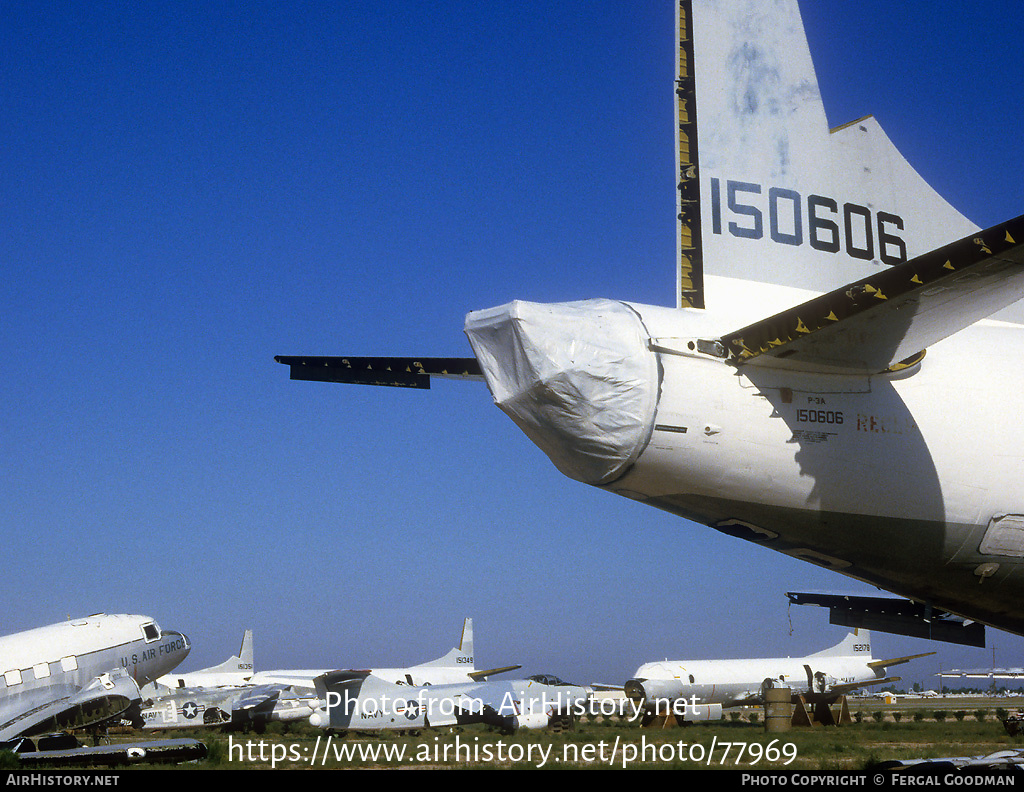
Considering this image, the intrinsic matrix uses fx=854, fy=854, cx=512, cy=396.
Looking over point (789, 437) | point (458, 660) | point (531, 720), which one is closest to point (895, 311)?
point (789, 437)

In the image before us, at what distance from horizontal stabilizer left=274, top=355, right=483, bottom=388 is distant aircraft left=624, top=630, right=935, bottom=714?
27.8m

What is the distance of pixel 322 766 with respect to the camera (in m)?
19.0

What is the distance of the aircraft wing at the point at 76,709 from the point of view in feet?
70.4

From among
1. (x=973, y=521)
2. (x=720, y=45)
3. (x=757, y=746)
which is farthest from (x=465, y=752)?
(x=720, y=45)

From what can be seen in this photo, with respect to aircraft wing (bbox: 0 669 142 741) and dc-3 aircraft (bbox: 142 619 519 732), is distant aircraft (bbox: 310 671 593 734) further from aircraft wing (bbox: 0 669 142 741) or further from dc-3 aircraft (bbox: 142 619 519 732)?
aircraft wing (bbox: 0 669 142 741)

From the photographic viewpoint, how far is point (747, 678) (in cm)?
3731

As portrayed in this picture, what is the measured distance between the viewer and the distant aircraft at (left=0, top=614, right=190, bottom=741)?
71.4 ft

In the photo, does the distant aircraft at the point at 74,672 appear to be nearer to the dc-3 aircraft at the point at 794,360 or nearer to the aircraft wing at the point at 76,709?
the aircraft wing at the point at 76,709

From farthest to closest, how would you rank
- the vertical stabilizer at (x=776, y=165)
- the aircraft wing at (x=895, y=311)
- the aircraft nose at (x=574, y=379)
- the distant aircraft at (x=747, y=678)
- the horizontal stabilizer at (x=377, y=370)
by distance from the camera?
the distant aircraft at (x=747, y=678), the horizontal stabilizer at (x=377, y=370), the vertical stabilizer at (x=776, y=165), the aircraft nose at (x=574, y=379), the aircraft wing at (x=895, y=311)

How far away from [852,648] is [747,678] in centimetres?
895

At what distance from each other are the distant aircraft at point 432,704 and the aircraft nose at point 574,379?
22.2 m

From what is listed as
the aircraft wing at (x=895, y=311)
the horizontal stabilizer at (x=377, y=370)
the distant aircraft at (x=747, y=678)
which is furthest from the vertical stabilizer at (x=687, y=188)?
the distant aircraft at (x=747, y=678)

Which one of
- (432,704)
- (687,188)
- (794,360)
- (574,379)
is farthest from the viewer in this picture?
(432,704)

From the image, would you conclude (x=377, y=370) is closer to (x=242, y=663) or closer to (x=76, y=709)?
(x=76, y=709)
